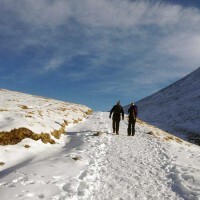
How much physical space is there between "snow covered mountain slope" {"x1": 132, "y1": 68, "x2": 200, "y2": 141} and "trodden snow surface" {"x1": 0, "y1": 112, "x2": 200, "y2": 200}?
54.0 metres

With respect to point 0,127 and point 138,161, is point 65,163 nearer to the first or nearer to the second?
point 138,161

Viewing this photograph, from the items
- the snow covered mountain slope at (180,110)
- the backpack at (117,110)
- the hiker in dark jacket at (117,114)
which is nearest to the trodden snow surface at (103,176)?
the hiker in dark jacket at (117,114)

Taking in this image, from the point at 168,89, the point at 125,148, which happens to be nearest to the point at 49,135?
the point at 125,148

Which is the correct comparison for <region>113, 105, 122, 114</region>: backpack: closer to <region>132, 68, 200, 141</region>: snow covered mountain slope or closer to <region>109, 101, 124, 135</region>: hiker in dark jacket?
<region>109, 101, 124, 135</region>: hiker in dark jacket

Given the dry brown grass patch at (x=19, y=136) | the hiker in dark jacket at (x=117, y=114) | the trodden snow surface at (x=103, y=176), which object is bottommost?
the trodden snow surface at (x=103, y=176)

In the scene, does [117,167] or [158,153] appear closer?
[117,167]

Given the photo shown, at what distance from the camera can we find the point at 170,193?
10492mm

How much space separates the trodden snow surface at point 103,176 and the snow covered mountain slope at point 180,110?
54.0 metres

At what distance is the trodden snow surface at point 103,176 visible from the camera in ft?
32.7

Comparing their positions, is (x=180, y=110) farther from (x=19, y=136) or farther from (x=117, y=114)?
(x=19, y=136)

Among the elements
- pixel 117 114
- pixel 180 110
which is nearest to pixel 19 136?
pixel 117 114

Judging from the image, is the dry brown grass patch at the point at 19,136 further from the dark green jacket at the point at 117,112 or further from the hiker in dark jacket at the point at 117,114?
the dark green jacket at the point at 117,112

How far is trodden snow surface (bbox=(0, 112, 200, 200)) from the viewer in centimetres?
996

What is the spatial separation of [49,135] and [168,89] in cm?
17919
